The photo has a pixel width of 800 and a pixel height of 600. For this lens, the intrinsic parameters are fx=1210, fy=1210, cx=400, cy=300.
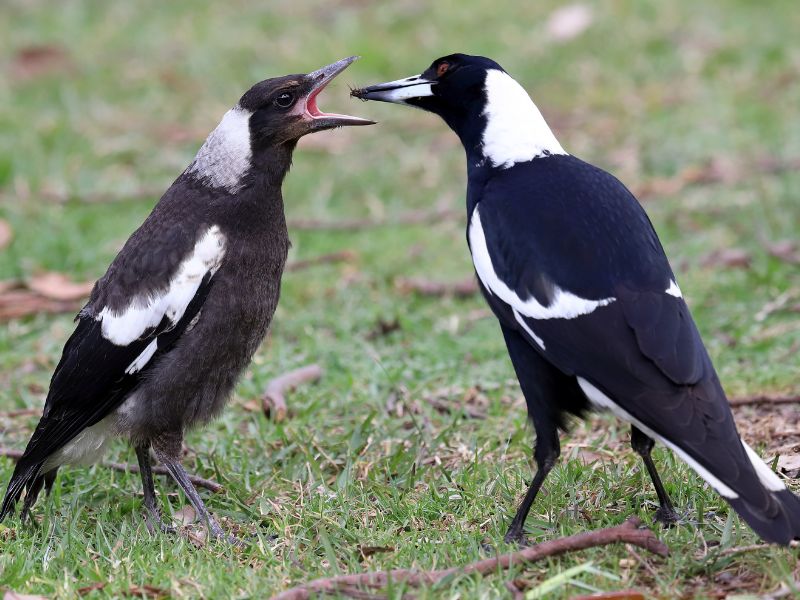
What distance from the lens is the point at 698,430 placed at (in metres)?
2.68

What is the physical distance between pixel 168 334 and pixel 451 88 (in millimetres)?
1105

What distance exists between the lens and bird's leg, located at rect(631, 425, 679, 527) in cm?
310

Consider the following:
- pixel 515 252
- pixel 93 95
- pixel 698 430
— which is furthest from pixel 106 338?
pixel 93 95

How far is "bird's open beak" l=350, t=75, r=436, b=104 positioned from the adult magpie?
45 centimetres

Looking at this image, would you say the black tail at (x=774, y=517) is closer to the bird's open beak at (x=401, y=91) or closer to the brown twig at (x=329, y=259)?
the bird's open beak at (x=401, y=91)

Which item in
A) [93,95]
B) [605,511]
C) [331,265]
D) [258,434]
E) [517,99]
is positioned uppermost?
[93,95]

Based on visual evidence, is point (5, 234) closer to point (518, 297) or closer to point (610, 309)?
point (518, 297)

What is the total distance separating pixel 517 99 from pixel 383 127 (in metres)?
3.76

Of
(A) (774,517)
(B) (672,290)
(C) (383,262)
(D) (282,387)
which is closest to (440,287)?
(C) (383,262)

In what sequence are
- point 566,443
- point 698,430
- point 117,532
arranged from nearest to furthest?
point 698,430 < point 117,532 < point 566,443

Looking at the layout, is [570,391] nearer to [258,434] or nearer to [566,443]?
[566,443]

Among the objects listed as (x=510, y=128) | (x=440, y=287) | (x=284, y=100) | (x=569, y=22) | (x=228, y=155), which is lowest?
(x=440, y=287)

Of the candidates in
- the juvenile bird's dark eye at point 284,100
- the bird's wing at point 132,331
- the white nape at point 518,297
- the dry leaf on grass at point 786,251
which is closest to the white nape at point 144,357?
the bird's wing at point 132,331

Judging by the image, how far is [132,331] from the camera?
11.3 ft
